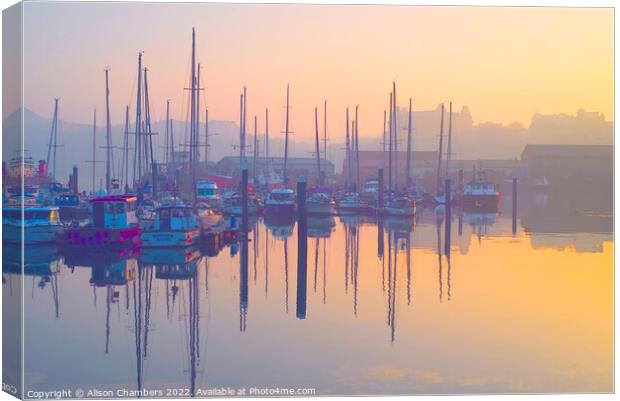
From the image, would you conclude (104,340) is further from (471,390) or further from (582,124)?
(582,124)

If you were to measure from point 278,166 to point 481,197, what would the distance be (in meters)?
12.5

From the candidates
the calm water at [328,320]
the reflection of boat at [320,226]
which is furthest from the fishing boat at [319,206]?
the calm water at [328,320]

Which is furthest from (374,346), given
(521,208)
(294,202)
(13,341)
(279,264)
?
(521,208)

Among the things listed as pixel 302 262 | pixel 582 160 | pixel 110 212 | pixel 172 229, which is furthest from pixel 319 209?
pixel 582 160

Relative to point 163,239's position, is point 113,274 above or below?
below

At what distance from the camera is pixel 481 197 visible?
190ft

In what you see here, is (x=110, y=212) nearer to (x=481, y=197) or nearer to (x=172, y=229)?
(x=172, y=229)

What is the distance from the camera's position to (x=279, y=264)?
26047 mm

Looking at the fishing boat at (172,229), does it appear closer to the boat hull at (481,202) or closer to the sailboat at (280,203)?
the sailboat at (280,203)

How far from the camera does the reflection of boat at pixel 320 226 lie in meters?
37.4

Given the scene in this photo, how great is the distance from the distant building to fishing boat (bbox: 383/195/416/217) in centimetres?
644

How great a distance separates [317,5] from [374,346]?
16.8ft

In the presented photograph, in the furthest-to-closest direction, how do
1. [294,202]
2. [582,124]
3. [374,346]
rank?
[294,202], [582,124], [374,346]

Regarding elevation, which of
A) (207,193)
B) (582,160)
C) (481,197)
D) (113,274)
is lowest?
(113,274)
